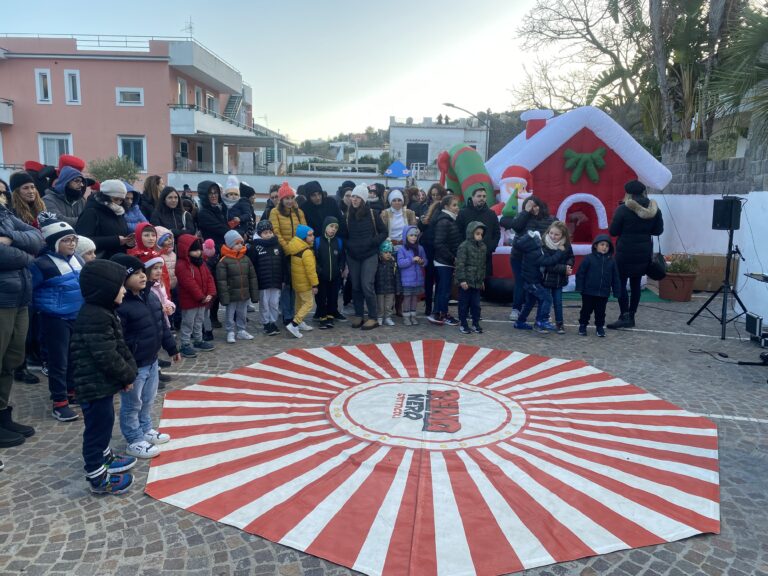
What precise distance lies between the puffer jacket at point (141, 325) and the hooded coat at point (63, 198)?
2.38m

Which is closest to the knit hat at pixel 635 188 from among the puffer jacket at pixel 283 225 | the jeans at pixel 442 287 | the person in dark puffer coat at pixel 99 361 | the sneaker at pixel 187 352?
the jeans at pixel 442 287

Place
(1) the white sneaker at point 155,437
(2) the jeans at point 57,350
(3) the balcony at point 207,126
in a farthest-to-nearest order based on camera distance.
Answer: (3) the balcony at point 207,126 < (2) the jeans at point 57,350 < (1) the white sneaker at point 155,437

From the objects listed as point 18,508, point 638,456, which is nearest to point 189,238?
point 18,508

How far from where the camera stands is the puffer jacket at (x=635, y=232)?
823cm

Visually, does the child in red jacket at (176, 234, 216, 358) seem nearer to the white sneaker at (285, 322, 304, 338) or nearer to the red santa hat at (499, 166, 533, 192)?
the white sneaker at (285, 322, 304, 338)

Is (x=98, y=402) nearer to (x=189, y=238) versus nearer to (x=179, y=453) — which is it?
(x=179, y=453)

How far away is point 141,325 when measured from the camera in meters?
4.12

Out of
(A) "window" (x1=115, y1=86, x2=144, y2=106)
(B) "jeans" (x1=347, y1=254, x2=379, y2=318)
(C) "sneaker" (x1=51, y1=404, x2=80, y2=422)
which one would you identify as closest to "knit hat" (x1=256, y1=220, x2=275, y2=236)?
(B) "jeans" (x1=347, y1=254, x2=379, y2=318)

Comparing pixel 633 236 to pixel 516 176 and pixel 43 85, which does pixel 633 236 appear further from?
pixel 43 85

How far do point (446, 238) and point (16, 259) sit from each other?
5.31 meters

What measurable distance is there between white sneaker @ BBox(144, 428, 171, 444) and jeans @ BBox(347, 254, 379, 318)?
398 centimetres

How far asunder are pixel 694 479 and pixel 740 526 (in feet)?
1.83

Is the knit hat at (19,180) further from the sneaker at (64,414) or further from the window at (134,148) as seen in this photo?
the window at (134,148)

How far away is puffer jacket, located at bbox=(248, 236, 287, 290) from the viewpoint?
292 inches
